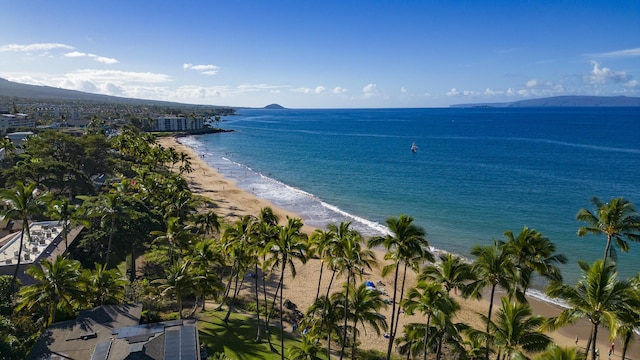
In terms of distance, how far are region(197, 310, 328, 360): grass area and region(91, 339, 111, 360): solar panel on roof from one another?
617cm

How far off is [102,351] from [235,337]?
31.2ft

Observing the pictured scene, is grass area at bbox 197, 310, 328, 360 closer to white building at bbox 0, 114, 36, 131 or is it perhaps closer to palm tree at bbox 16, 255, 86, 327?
palm tree at bbox 16, 255, 86, 327

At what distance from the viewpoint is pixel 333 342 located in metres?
29.7

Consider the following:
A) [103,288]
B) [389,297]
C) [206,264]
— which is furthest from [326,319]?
[389,297]

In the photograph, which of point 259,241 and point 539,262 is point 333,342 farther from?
point 539,262

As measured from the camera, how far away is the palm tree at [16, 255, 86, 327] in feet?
79.0

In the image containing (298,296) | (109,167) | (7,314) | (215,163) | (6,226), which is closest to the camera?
(7,314)

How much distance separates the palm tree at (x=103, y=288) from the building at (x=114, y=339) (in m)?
1.58

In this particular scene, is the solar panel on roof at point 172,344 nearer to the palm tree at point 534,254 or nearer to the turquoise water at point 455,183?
the palm tree at point 534,254

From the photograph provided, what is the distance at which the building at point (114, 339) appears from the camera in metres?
19.5

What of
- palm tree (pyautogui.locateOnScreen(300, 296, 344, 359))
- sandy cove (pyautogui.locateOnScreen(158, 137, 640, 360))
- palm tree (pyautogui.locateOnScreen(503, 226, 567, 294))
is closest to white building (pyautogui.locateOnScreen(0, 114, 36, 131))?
sandy cove (pyautogui.locateOnScreen(158, 137, 640, 360))

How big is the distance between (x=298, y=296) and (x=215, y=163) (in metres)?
83.6

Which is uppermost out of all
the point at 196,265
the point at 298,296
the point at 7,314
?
the point at 196,265

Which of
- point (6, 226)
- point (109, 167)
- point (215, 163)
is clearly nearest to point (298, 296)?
point (6, 226)
